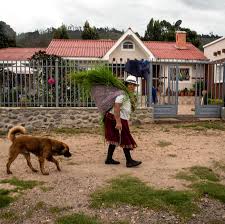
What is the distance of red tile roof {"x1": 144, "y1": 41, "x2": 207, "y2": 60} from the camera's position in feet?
108

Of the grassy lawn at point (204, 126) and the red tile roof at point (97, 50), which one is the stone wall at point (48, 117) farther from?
the red tile roof at point (97, 50)

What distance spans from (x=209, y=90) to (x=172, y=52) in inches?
775

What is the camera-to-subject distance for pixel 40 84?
13.0m

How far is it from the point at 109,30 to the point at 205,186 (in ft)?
188

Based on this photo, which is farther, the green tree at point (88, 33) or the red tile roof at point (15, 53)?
the green tree at point (88, 33)

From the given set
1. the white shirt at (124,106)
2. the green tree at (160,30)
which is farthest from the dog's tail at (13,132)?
the green tree at (160,30)

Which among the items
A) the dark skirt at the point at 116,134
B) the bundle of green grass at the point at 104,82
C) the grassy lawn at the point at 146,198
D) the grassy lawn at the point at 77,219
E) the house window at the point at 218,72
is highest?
the house window at the point at 218,72

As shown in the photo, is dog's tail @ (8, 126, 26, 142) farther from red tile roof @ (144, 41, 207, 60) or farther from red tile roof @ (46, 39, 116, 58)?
red tile roof @ (144, 41, 207, 60)

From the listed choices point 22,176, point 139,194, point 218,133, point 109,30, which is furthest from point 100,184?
point 109,30

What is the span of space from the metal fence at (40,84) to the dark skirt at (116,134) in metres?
5.03

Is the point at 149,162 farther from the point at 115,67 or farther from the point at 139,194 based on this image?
the point at 115,67

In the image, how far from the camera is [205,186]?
6723mm

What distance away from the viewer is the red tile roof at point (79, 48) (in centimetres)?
3166

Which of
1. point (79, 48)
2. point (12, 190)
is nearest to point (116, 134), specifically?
point (12, 190)
